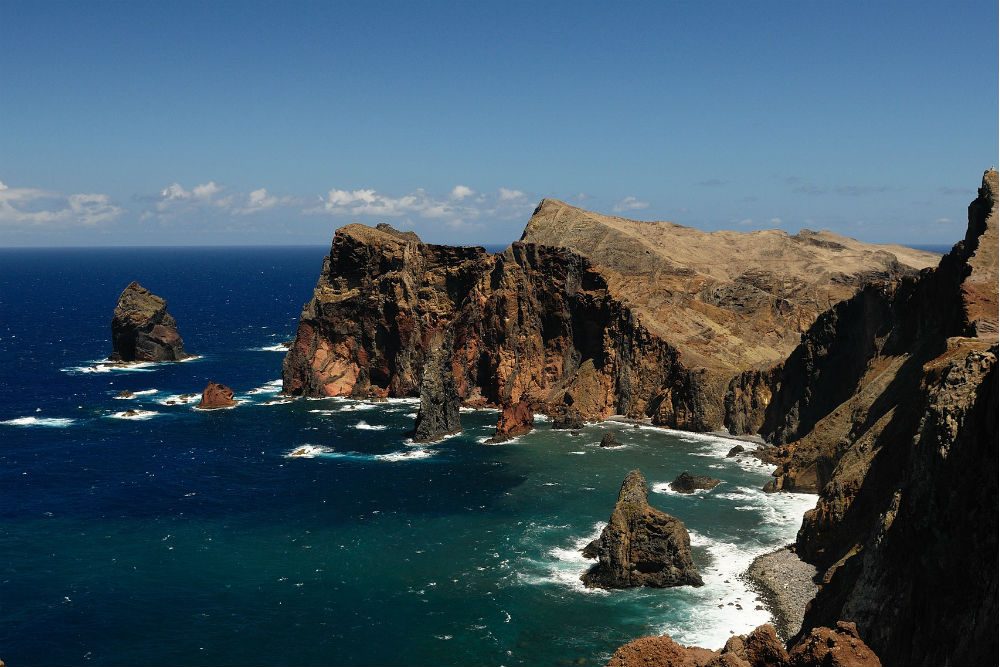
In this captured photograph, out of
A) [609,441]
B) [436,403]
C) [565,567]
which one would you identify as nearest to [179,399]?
[436,403]

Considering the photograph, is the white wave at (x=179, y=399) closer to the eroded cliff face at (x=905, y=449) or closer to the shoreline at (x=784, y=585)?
the eroded cliff face at (x=905, y=449)

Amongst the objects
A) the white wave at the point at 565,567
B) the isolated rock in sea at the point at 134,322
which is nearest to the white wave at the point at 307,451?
the white wave at the point at 565,567

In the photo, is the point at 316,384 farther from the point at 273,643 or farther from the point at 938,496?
the point at 938,496

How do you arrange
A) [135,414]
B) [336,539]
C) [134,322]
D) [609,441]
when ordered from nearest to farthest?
1. [336,539]
2. [609,441]
3. [135,414]
4. [134,322]

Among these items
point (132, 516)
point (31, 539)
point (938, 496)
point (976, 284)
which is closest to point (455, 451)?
point (132, 516)

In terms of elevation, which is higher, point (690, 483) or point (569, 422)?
point (569, 422)

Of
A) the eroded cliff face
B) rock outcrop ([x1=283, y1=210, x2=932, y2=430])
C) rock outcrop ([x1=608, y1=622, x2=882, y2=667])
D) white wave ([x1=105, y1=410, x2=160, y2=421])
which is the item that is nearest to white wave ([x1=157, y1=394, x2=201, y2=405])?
white wave ([x1=105, y1=410, x2=160, y2=421])

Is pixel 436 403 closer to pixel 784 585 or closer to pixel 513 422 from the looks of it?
pixel 513 422
